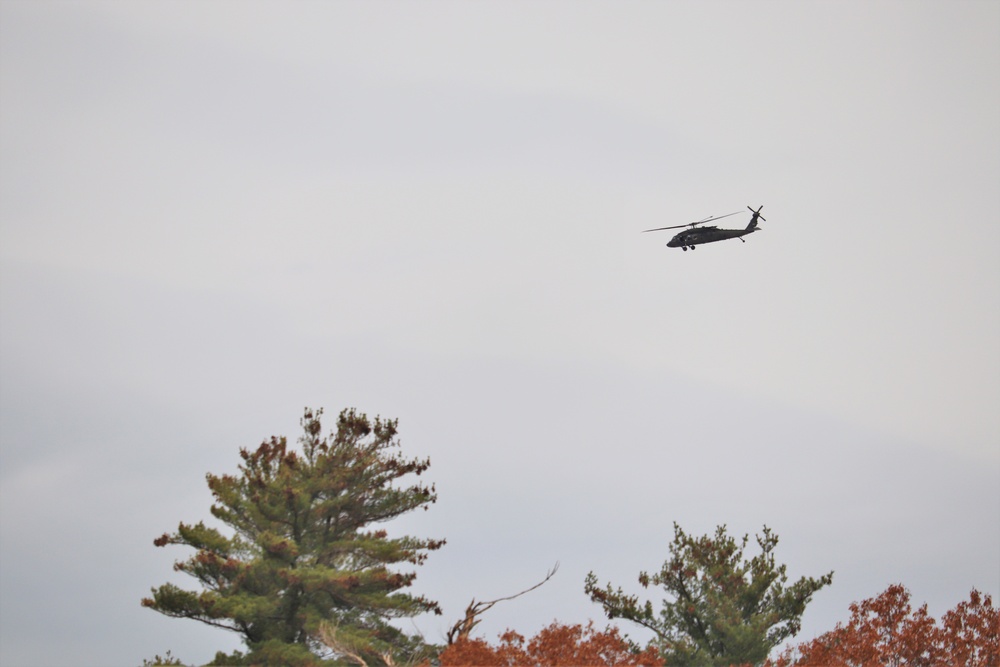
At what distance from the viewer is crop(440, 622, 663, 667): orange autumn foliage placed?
1479 inches

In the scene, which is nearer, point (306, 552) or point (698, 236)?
point (306, 552)

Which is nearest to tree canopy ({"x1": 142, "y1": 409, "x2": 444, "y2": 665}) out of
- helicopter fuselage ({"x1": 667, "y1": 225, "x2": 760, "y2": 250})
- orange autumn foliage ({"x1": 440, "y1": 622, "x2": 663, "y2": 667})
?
orange autumn foliage ({"x1": 440, "y1": 622, "x2": 663, "y2": 667})

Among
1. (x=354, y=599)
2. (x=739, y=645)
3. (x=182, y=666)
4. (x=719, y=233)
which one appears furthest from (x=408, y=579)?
(x=719, y=233)

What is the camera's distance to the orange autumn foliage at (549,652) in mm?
37562

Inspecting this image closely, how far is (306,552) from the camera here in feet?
148

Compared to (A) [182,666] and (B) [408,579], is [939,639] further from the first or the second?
(A) [182,666]

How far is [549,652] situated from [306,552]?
423 inches

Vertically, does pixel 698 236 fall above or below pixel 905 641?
above

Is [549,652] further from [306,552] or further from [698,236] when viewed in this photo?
[698,236]

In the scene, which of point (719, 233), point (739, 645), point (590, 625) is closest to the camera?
point (590, 625)

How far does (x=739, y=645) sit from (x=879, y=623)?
636cm

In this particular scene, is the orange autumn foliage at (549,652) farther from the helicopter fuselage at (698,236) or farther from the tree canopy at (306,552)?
the helicopter fuselage at (698,236)

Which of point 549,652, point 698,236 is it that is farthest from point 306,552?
point 698,236

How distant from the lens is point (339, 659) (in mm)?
42031
